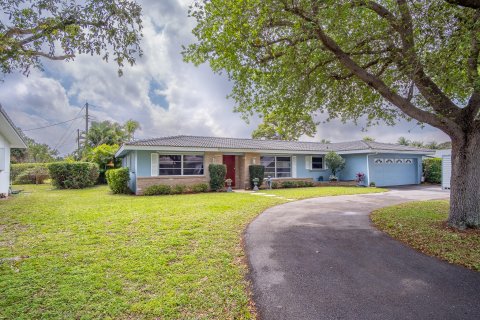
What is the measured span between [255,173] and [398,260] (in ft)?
44.3

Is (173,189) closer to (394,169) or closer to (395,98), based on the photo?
(395,98)

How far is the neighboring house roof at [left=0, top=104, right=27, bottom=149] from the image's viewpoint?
12.2m

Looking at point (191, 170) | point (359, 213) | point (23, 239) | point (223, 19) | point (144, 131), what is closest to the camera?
point (23, 239)

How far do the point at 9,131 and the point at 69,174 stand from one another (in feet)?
19.6

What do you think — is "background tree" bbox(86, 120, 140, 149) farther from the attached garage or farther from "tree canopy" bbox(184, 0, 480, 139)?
the attached garage

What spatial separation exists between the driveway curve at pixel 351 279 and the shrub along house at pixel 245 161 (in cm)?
1039

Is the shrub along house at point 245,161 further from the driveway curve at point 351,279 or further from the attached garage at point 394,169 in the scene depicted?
the driveway curve at point 351,279

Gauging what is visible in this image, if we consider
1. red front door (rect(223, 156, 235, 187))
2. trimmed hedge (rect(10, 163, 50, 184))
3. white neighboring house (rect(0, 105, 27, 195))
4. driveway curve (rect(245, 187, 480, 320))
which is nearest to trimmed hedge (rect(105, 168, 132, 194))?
white neighboring house (rect(0, 105, 27, 195))

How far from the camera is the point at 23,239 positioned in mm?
5656

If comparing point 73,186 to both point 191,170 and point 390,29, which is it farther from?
point 390,29

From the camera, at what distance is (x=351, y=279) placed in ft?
12.3

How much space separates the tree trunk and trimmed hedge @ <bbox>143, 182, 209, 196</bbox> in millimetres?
12346

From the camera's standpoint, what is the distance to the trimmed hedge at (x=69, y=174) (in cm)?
1859

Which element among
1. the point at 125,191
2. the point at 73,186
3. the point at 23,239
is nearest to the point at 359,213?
the point at 23,239
